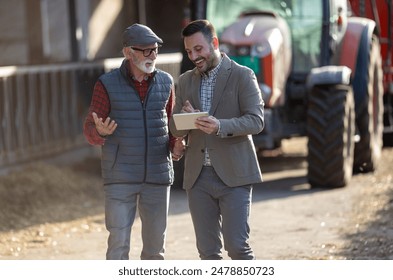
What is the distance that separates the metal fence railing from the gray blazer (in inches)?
218

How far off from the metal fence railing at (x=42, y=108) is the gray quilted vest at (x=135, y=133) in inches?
212

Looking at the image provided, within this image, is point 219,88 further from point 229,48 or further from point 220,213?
point 229,48

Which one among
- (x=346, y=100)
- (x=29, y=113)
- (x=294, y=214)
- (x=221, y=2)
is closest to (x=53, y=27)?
(x=29, y=113)

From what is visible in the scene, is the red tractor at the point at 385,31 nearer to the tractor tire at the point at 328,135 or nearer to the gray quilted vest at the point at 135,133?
the tractor tire at the point at 328,135

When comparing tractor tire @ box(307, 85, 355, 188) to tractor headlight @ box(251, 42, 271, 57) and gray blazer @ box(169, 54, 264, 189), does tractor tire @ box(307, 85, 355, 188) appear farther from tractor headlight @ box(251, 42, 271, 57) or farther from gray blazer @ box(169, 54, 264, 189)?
gray blazer @ box(169, 54, 264, 189)

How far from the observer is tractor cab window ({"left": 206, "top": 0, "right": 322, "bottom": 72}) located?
11789mm

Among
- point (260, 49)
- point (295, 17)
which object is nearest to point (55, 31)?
point (295, 17)

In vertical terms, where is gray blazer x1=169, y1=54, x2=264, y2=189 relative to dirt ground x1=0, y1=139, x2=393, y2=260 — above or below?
above

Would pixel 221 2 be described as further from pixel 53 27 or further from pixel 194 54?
pixel 194 54

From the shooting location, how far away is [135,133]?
22.0 ft

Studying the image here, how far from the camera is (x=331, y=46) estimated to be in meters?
11.9

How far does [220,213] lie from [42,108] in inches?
250

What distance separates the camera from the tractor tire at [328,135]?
11.4 m

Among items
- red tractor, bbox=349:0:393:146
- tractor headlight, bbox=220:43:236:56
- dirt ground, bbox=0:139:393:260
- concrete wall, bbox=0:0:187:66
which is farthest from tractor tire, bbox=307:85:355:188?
concrete wall, bbox=0:0:187:66
